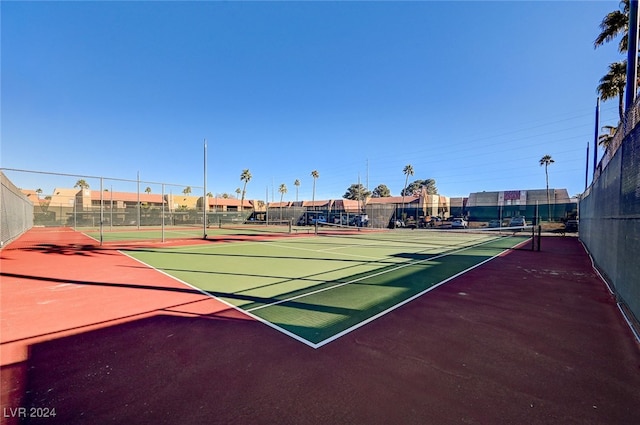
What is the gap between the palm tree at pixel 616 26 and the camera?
52.3ft

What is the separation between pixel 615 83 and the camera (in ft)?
59.9

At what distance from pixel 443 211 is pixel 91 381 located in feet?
167

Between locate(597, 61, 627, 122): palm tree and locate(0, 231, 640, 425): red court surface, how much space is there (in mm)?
20449

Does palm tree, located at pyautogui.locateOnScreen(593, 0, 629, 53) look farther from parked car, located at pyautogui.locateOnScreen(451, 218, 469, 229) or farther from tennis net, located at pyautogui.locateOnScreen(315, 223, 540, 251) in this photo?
parked car, located at pyautogui.locateOnScreen(451, 218, 469, 229)

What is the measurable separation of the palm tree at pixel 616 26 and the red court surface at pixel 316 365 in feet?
63.7

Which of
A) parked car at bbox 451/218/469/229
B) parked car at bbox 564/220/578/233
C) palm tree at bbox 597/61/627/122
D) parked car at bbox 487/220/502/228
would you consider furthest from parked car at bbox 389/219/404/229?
palm tree at bbox 597/61/627/122

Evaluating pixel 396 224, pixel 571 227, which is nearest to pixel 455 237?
pixel 396 224

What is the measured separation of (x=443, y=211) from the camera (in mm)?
48031

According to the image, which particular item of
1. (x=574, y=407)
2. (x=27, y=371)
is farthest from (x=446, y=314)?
(x=27, y=371)

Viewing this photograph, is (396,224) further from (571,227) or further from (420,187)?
(420,187)

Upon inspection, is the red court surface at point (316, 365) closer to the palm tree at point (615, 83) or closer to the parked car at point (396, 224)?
the palm tree at point (615, 83)

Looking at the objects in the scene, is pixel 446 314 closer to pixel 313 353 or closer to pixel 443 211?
pixel 313 353

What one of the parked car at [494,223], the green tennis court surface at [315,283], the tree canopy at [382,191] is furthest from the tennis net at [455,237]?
the tree canopy at [382,191]

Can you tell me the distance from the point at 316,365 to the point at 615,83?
2645 cm
